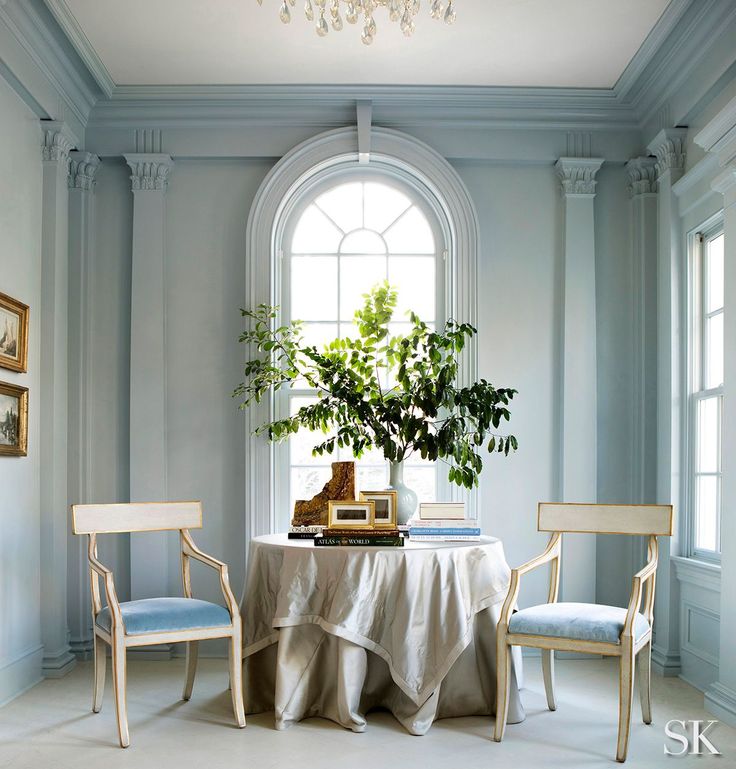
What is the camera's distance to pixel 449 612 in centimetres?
365

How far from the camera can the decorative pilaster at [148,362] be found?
5059 mm

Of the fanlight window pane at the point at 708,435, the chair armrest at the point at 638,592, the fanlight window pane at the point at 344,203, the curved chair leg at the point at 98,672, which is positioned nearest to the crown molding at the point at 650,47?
the fanlight window pane at the point at 344,203

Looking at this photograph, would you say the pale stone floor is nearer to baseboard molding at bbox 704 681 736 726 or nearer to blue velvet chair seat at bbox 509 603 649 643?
baseboard molding at bbox 704 681 736 726

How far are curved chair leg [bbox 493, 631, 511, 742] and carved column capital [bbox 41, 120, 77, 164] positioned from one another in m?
3.40

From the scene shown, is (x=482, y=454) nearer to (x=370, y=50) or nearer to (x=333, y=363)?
(x=333, y=363)

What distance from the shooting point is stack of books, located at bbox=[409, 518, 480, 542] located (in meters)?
4.00

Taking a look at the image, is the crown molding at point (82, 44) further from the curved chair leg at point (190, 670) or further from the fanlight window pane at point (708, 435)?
the fanlight window pane at point (708, 435)

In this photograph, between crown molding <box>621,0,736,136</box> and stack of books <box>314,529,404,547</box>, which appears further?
Result: crown molding <box>621,0,736,136</box>

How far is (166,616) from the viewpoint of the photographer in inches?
143

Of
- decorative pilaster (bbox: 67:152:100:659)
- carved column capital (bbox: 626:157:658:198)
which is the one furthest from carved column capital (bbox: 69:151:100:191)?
carved column capital (bbox: 626:157:658:198)

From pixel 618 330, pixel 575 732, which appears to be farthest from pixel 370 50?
pixel 575 732

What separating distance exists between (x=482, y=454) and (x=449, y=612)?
1.67 m

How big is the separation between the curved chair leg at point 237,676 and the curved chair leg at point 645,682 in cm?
169

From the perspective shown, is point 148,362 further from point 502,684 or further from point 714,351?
point 714,351
